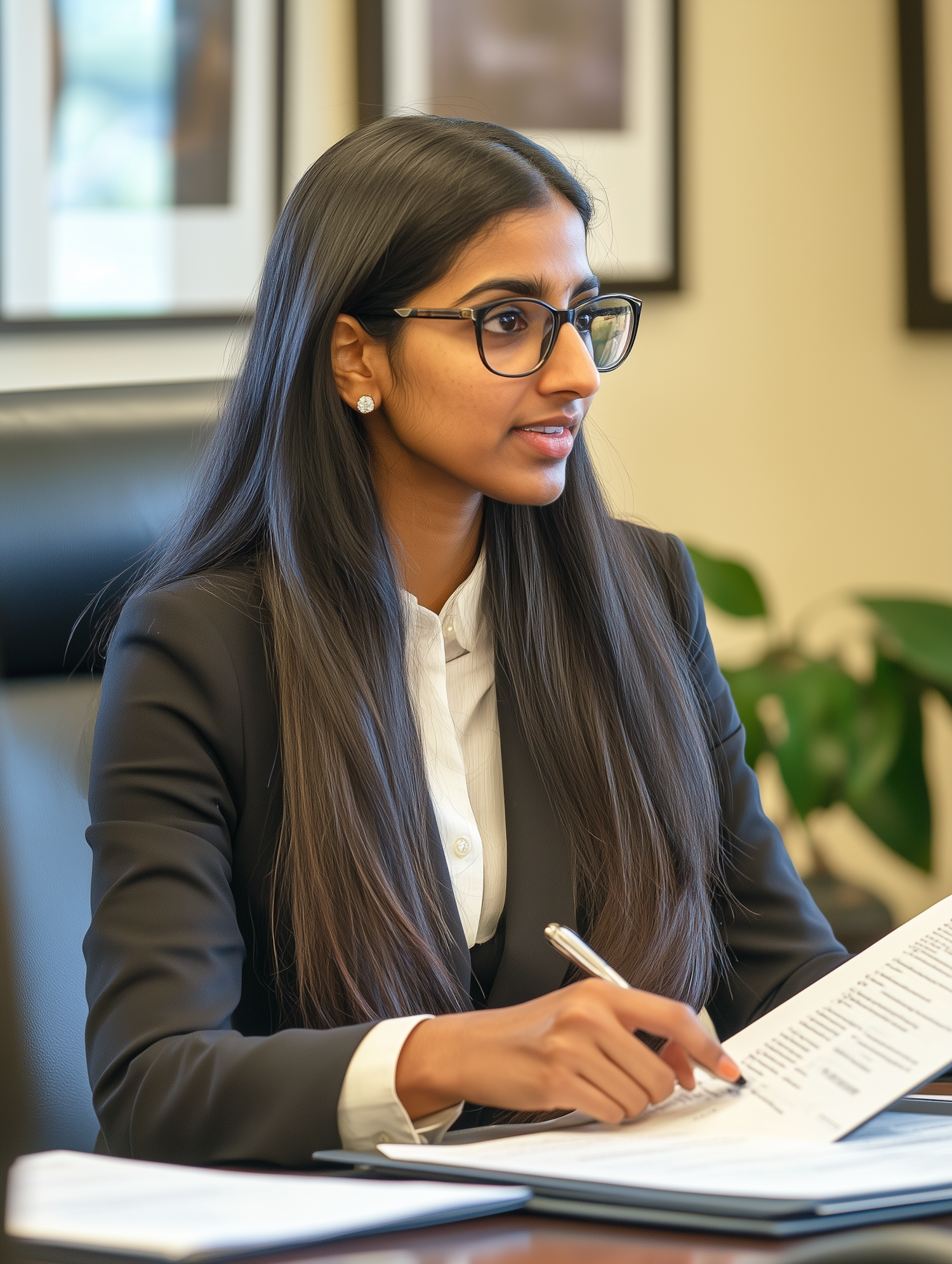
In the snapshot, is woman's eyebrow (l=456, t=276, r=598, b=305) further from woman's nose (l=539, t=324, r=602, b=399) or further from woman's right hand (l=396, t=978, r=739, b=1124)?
woman's right hand (l=396, t=978, r=739, b=1124)

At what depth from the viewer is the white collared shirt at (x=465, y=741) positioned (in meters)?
1.10

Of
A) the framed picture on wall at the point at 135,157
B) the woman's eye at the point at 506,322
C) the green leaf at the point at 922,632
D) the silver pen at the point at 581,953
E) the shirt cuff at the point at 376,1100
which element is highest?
the framed picture on wall at the point at 135,157

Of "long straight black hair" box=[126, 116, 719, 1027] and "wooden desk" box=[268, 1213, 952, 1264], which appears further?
"long straight black hair" box=[126, 116, 719, 1027]

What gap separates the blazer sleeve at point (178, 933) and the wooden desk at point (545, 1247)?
194 millimetres

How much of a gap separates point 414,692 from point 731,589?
3.19 ft

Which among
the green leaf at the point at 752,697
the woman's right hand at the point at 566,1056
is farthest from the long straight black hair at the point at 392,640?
the green leaf at the point at 752,697

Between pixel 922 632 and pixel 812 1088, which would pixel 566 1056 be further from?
pixel 922 632

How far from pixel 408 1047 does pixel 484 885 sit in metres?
0.34

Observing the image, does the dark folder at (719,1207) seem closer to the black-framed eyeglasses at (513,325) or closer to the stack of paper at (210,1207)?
the stack of paper at (210,1207)

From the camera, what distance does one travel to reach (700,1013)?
1174 millimetres

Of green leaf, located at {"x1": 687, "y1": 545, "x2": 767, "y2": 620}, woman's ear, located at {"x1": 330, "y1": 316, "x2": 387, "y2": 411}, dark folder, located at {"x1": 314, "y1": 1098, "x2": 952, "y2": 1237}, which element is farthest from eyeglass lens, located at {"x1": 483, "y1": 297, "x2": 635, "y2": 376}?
green leaf, located at {"x1": 687, "y1": 545, "x2": 767, "y2": 620}

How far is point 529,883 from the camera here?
1.08 meters

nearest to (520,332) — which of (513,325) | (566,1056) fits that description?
(513,325)

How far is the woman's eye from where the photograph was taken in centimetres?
108
